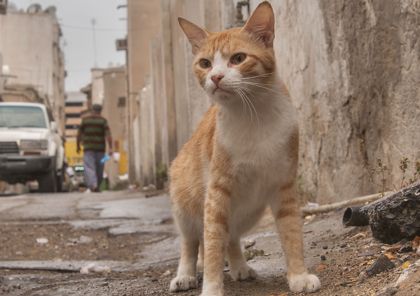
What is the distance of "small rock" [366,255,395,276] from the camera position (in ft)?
8.73

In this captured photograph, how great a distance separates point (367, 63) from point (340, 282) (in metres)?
1.83

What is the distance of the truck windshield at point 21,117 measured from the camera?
15734mm

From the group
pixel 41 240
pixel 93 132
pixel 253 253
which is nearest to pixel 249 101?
pixel 253 253

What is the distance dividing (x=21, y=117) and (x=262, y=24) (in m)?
13.8

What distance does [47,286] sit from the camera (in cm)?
389

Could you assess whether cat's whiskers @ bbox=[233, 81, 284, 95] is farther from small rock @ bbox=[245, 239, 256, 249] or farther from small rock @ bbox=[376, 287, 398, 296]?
small rock @ bbox=[245, 239, 256, 249]

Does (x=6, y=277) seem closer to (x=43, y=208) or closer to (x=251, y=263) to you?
(x=251, y=263)

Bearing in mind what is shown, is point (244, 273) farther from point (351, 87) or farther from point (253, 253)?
point (351, 87)

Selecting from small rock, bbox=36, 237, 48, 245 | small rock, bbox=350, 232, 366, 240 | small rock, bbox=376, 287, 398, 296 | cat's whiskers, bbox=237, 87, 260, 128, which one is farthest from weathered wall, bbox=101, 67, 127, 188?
small rock, bbox=376, 287, 398, 296

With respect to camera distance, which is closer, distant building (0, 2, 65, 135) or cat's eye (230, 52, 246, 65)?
cat's eye (230, 52, 246, 65)

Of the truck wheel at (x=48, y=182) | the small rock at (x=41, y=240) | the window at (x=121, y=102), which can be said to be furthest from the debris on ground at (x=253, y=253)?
the window at (x=121, y=102)

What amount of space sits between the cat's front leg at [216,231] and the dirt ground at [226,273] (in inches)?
9.6

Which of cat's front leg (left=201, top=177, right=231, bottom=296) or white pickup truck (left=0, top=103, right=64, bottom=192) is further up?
cat's front leg (left=201, top=177, right=231, bottom=296)

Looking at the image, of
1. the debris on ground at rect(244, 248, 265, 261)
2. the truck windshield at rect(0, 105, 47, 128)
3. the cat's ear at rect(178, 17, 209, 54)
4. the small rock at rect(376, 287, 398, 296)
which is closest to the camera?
the small rock at rect(376, 287, 398, 296)
